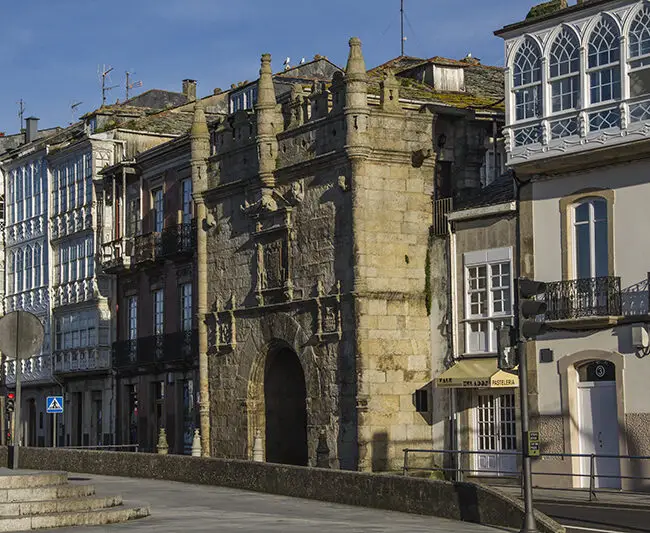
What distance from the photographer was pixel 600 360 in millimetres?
30922

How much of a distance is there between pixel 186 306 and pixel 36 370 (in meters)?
13.3

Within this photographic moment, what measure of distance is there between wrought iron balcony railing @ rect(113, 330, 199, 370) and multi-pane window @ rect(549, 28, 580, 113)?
52.4 feet

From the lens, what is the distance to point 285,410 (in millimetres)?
40250

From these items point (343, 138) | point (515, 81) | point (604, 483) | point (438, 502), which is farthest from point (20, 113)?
point (438, 502)

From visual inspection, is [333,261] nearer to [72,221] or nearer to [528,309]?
[528,309]

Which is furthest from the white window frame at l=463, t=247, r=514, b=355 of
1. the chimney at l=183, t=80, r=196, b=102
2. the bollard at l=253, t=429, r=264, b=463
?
the chimney at l=183, t=80, r=196, b=102


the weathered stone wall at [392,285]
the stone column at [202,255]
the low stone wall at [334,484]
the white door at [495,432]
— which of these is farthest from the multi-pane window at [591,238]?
the stone column at [202,255]

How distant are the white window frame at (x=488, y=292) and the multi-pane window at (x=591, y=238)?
2.18 meters

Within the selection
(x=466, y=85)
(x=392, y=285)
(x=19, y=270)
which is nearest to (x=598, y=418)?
(x=392, y=285)

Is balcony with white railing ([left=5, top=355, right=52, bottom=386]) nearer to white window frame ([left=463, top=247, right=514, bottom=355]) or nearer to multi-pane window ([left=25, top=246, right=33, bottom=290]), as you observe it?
multi-pane window ([left=25, top=246, right=33, bottom=290])

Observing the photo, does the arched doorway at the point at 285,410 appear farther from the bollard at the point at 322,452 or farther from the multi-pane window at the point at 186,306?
the multi-pane window at the point at 186,306

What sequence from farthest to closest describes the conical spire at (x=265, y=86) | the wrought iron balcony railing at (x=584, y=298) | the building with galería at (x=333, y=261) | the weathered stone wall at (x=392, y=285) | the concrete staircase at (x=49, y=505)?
the conical spire at (x=265, y=86) → the building with galería at (x=333, y=261) → the weathered stone wall at (x=392, y=285) → the wrought iron balcony railing at (x=584, y=298) → the concrete staircase at (x=49, y=505)

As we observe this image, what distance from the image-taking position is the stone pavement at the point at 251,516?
19625 mm

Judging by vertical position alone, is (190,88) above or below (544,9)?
above
